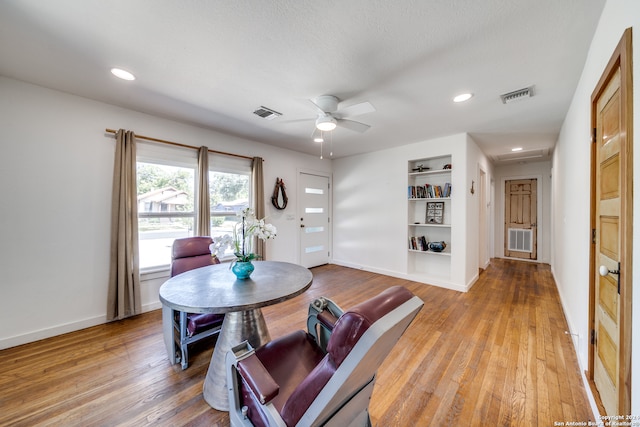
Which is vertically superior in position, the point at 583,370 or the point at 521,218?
the point at 521,218

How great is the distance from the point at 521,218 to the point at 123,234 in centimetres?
767

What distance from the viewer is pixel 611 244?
1.30 meters

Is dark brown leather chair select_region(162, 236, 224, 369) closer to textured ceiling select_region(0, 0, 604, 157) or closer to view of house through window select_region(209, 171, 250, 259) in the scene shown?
view of house through window select_region(209, 171, 250, 259)

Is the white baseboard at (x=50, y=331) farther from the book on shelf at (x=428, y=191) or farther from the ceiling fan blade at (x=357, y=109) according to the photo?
the book on shelf at (x=428, y=191)

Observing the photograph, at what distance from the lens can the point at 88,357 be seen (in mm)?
2023

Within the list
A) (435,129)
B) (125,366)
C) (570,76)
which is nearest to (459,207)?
(435,129)

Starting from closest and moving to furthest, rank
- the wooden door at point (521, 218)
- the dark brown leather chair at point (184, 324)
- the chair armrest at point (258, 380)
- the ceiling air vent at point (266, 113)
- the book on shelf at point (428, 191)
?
the chair armrest at point (258, 380) < the dark brown leather chair at point (184, 324) < the ceiling air vent at point (266, 113) < the book on shelf at point (428, 191) < the wooden door at point (521, 218)

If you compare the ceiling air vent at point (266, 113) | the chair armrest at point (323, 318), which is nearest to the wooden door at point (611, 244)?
the chair armrest at point (323, 318)

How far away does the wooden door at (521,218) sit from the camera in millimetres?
5543

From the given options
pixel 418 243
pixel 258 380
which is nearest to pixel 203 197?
pixel 258 380

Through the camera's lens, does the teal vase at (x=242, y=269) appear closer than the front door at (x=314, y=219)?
Yes

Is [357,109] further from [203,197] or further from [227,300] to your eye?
[203,197]

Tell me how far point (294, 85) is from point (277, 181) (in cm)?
234

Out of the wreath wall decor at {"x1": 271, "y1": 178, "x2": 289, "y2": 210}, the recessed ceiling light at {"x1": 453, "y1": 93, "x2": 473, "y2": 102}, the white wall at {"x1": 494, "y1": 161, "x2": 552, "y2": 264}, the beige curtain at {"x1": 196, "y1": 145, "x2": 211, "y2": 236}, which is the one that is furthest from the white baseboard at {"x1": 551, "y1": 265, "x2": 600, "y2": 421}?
the wreath wall decor at {"x1": 271, "y1": 178, "x2": 289, "y2": 210}
